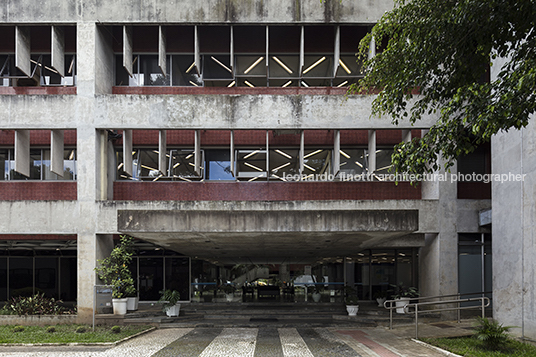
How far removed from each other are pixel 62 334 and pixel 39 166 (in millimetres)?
8932

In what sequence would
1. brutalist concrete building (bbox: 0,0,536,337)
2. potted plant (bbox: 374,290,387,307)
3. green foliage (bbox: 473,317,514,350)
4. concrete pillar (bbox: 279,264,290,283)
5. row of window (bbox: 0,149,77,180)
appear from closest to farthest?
green foliage (bbox: 473,317,514,350)
brutalist concrete building (bbox: 0,0,536,337)
row of window (bbox: 0,149,77,180)
potted plant (bbox: 374,290,387,307)
concrete pillar (bbox: 279,264,290,283)

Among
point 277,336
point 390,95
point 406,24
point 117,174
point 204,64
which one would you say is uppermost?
point 204,64

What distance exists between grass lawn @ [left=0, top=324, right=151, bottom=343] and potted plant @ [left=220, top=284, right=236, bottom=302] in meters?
6.49

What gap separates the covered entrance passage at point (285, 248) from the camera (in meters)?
13.2

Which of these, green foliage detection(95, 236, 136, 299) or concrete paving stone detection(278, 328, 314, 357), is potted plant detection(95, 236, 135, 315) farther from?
concrete paving stone detection(278, 328, 314, 357)

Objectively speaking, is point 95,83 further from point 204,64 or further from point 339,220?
point 339,220

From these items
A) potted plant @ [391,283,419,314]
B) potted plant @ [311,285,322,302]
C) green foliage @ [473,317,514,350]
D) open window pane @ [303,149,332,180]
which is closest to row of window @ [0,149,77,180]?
open window pane @ [303,149,332,180]

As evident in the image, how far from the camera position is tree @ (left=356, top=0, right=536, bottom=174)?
8.52m

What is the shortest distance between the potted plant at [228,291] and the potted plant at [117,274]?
5737 mm

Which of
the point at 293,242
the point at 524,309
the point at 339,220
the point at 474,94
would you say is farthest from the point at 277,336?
the point at 474,94

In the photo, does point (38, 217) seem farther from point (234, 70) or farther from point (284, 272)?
point (284, 272)

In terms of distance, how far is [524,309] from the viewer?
1242 centimetres

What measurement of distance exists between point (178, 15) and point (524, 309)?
17.0 meters

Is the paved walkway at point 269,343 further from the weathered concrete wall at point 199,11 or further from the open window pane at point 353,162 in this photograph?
the weathered concrete wall at point 199,11
